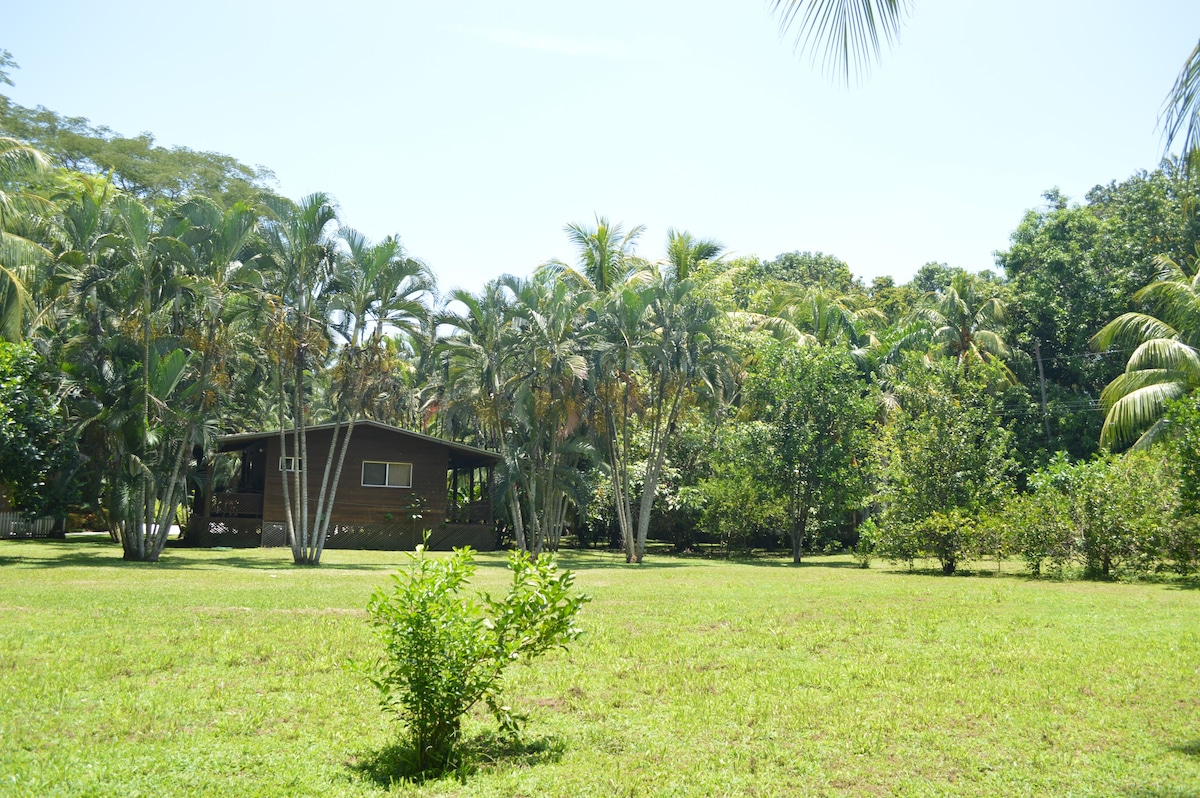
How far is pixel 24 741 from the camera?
6078 mm

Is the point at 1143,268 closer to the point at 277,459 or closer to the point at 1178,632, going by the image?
the point at 1178,632

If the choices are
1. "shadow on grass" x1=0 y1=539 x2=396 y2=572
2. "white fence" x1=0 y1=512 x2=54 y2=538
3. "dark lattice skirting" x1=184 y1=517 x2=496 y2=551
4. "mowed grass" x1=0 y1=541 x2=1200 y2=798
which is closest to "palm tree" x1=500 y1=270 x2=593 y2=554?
"dark lattice skirting" x1=184 y1=517 x2=496 y2=551

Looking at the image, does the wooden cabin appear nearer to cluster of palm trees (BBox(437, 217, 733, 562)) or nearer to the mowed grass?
cluster of palm trees (BBox(437, 217, 733, 562))

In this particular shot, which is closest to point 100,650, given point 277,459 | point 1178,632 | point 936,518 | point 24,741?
point 24,741

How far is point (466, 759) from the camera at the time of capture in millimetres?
6020

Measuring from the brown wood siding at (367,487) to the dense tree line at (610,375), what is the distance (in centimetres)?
87

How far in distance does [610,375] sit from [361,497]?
34.4 feet

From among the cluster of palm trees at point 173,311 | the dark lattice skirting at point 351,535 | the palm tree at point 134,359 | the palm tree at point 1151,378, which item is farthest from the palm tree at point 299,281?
the palm tree at point 1151,378

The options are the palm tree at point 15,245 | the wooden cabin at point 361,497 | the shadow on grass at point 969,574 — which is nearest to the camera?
Answer: the palm tree at point 15,245

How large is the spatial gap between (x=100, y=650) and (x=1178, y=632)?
11.8 m

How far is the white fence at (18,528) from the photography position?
106 ft

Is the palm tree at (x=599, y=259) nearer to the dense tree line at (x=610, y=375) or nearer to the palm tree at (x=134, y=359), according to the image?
the dense tree line at (x=610, y=375)

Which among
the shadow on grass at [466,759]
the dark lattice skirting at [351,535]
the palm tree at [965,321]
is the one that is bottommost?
the shadow on grass at [466,759]

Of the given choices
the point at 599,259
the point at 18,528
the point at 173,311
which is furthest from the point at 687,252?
the point at 18,528
